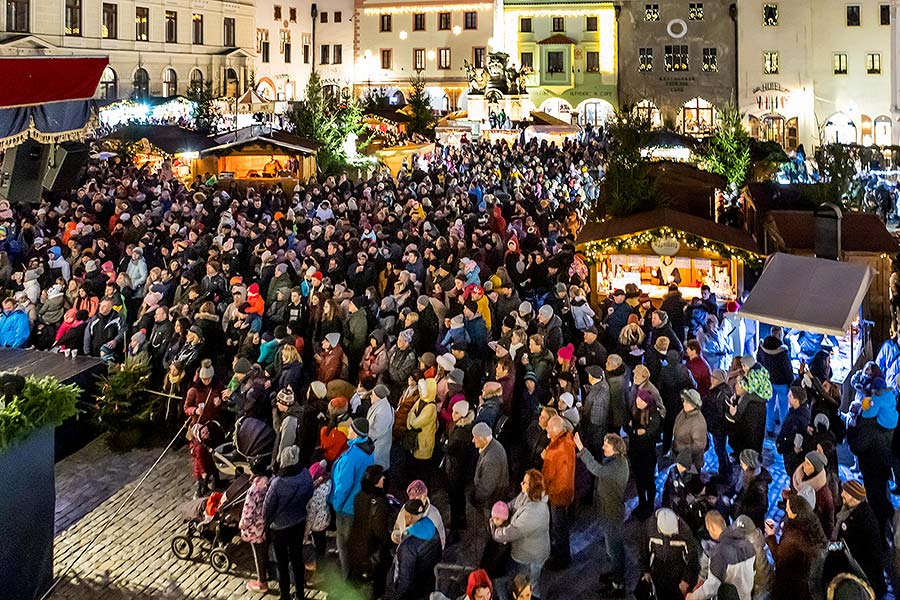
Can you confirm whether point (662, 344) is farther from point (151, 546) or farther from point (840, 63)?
point (840, 63)

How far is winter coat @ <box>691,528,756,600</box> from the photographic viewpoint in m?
4.98

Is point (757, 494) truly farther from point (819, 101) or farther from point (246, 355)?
point (819, 101)

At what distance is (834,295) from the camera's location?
6.99 meters

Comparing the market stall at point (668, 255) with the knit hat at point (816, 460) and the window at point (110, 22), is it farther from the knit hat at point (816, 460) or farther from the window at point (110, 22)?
the window at point (110, 22)

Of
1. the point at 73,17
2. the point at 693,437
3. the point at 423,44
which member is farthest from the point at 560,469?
the point at 423,44

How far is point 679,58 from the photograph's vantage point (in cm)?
4638

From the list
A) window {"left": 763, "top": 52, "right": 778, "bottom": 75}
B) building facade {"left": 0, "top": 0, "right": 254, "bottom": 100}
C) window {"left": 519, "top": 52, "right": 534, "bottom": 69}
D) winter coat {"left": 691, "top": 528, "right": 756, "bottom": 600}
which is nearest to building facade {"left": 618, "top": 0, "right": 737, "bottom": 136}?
window {"left": 763, "top": 52, "right": 778, "bottom": 75}

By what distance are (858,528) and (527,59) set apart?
47.0 m

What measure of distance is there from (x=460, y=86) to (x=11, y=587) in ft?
174

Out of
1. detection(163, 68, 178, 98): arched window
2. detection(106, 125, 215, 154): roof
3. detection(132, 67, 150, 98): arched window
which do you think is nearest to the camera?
detection(106, 125, 215, 154): roof

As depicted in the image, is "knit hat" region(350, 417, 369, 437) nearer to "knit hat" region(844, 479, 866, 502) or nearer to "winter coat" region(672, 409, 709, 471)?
"winter coat" region(672, 409, 709, 471)

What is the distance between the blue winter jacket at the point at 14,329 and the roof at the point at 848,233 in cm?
1103

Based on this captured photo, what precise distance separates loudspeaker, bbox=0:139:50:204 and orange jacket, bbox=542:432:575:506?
7010mm

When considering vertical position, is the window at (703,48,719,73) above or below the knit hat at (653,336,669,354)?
above
